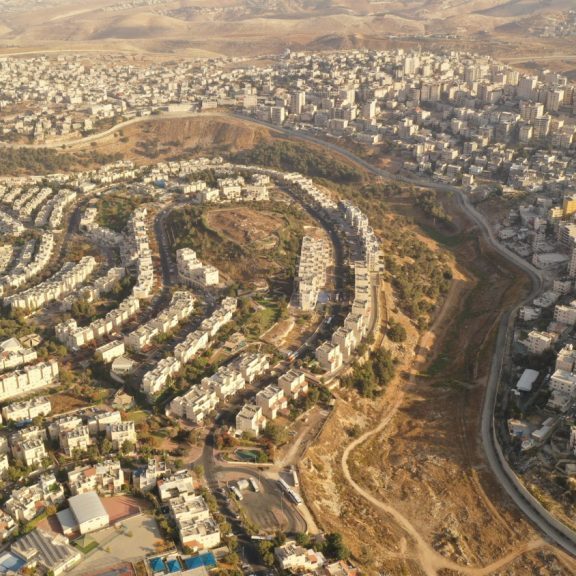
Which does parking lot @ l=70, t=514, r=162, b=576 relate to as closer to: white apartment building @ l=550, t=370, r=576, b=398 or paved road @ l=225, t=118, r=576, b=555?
paved road @ l=225, t=118, r=576, b=555

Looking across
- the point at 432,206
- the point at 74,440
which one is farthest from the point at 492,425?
the point at 432,206

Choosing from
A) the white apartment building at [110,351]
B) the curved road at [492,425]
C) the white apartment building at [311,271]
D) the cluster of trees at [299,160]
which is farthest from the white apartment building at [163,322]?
the cluster of trees at [299,160]

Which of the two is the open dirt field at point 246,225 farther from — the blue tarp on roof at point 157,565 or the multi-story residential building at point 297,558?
the blue tarp on roof at point 157,565

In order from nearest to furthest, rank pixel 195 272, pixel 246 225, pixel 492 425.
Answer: pixel 492 425 < pixel 195 272 < pixel 246 225

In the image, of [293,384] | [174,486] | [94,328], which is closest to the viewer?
[174,486]

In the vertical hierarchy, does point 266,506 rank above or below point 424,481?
above

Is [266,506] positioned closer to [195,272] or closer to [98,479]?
[98,479]

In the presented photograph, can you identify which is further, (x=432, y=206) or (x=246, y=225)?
(x=432, y=206)
